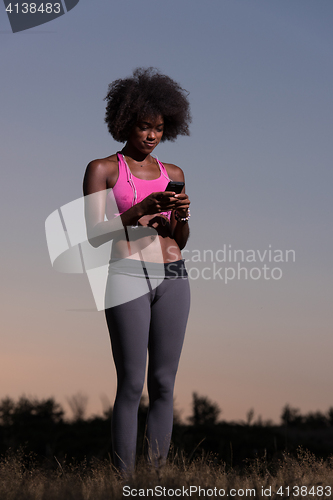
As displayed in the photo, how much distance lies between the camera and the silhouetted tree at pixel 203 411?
1351 centimetres

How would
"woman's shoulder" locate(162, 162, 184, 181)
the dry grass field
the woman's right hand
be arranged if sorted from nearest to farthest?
1. the dry grass field
2. the woman's right hand
3. "woman's shoulder" locate(162, 162, 184, 181)

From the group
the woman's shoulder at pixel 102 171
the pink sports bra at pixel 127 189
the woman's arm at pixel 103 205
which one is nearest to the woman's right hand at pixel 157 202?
the woman's arm at pixel 103 205

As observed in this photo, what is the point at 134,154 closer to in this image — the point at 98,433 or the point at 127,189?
the point at 127,189

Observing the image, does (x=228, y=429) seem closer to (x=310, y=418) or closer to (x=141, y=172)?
(x=310, y=418)

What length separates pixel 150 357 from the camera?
3.74m

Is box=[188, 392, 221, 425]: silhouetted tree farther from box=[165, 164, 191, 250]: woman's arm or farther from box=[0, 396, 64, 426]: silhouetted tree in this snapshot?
box=[165, 164, 191, 250]: woman's arm

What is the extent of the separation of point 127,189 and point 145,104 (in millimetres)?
739

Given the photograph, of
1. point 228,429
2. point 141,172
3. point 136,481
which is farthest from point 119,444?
point 228,429

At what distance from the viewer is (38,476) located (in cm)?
404

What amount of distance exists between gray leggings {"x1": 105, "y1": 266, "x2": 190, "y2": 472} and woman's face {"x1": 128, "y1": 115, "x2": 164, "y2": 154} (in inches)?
41.3

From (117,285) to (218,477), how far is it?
1.52 metres

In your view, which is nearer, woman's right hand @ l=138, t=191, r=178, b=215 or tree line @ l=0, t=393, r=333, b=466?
woman's right hand @ l=138, t=191, r=178, b=215

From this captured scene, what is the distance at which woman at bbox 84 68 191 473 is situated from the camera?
351 cm

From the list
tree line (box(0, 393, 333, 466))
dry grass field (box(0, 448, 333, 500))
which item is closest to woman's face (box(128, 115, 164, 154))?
dry grass field (box(0, 448, 333, 500))
